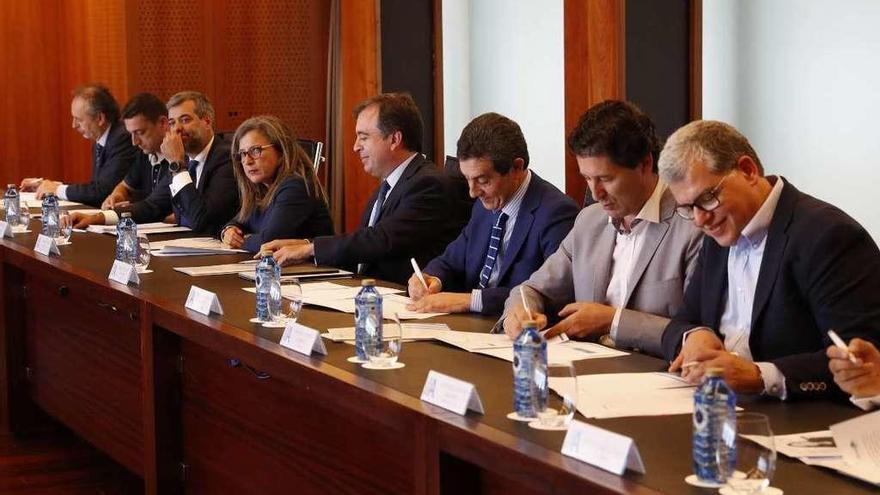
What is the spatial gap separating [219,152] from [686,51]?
2.17 metres

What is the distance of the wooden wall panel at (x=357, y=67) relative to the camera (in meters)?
7.54

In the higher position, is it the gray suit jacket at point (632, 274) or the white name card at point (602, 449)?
the gray suit jacket at point (632, 274)

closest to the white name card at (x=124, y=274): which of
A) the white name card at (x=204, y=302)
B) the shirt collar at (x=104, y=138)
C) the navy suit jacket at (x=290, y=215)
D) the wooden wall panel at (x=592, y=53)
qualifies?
the white name card at (x=204, y=302)

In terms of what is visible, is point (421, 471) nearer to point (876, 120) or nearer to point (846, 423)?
point (846, 423)

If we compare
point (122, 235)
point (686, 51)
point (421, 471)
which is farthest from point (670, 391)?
point (686, 51)

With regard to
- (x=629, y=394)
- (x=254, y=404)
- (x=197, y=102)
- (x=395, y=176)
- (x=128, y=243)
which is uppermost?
(x=197, y=102)

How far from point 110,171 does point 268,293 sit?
443 cm

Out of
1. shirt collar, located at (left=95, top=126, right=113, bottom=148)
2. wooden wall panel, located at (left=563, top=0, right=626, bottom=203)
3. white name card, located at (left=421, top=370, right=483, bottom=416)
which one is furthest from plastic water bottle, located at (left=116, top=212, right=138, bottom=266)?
shirt collar, located at (left=95, top=126, right=113, bottom=148)

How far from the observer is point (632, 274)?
10.5 feet

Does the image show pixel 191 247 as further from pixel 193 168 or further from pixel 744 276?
pixel 744 276

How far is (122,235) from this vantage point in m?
4.27

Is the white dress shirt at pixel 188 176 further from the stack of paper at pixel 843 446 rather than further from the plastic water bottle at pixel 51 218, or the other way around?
the stack of paper at pixel 843 446

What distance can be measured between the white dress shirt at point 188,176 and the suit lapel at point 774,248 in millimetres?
3488

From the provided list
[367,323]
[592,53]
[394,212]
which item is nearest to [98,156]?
[592,53]
